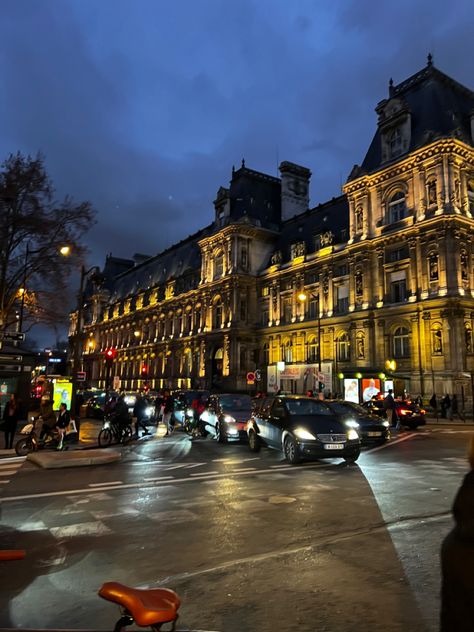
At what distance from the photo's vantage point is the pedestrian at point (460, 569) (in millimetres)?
2191

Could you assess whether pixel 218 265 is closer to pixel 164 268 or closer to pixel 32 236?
pixel 164 268

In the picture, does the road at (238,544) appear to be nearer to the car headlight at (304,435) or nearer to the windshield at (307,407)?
the car headlight at (304,435)

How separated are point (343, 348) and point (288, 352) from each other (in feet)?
27.4

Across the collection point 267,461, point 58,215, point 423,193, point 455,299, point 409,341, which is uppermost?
point 423,193

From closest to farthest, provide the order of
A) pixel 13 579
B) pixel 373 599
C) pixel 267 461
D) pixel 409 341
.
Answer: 1. pixel 373 599
2. pixel 13 579
3. pixel 267 461
4. pixel 409 341

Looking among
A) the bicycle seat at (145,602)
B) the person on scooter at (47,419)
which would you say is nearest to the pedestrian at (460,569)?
the bicycle seat at (145,602)

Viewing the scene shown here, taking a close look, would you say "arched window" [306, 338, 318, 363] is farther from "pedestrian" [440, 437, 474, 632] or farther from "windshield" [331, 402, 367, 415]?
"pedestrian" [440, 437, 474, 632]

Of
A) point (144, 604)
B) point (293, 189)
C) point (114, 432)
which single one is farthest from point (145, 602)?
point (293, 189)

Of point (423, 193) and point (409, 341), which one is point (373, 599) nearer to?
point (409, 341)

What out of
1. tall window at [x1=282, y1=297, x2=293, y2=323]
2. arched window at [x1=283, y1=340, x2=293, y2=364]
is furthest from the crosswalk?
tall window at [x1=282, y1=297, x2=293, y2=323]

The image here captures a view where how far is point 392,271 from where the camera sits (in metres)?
39.4

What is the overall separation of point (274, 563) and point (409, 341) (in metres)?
34.0

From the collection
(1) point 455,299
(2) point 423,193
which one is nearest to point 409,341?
(1) point 455,299

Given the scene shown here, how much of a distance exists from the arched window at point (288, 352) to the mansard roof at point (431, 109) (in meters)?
17.4
